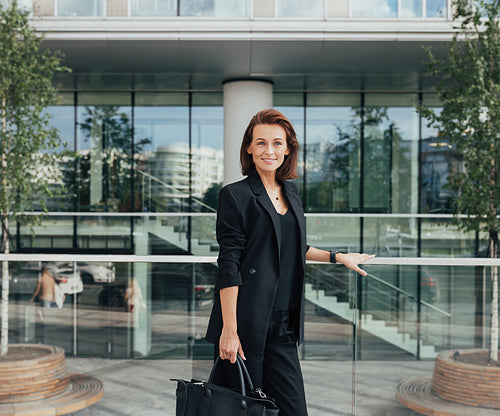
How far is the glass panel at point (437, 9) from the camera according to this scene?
12320mm

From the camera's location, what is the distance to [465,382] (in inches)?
182

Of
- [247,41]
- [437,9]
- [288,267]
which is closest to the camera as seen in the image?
[288,267]

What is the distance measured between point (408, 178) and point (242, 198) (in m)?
14.2

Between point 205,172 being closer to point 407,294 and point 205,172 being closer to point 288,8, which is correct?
point 288,8

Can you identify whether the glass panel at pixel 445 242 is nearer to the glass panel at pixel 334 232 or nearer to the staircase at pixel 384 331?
the glass panel at pixel 334 232

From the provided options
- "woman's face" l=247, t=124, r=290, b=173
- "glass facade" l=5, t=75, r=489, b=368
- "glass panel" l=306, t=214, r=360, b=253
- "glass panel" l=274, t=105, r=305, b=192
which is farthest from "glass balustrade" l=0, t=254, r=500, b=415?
"glass panel" l=274, t=105, r=305, b=192

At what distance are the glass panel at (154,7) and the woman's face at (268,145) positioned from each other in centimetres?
1059

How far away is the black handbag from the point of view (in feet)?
8.66

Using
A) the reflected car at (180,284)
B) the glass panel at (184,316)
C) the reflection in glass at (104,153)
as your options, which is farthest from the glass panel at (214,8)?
the glass panel at (184,316)

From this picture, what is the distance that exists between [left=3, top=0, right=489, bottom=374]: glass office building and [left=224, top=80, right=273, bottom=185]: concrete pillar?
3cm

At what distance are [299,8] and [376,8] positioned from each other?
1602mm

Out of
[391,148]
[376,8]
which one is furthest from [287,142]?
[391,148]

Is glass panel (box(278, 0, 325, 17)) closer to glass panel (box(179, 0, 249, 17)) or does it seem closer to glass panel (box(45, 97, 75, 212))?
glass panel (box(179, 0, 249, 17))

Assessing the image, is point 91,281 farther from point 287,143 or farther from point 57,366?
point 287,143
